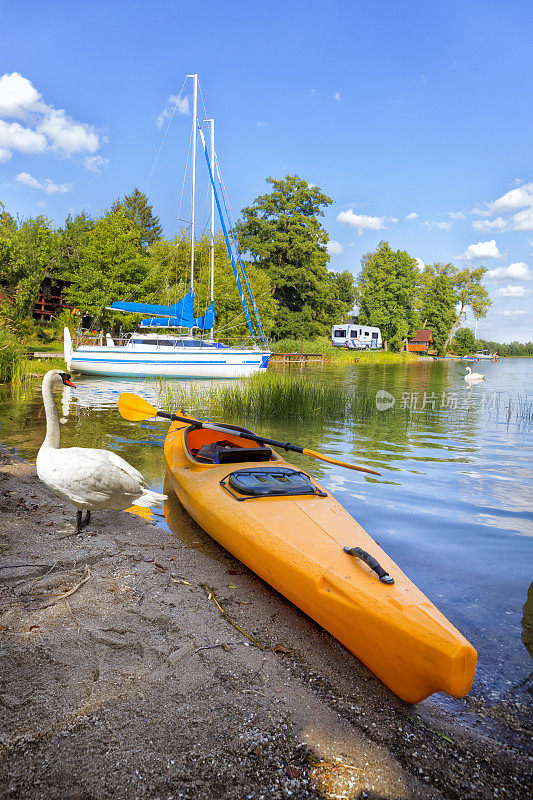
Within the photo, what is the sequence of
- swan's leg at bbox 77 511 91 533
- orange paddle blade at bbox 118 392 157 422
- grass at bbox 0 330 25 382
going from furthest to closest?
grass at bbox 0 330 25 382
orange paddle blade at bbox 118 392 157 422
swan's leg at bbox 77 511 91 533

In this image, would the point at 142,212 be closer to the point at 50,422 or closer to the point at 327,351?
the point at 327,351

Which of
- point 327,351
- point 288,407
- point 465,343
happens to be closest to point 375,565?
point 288,407

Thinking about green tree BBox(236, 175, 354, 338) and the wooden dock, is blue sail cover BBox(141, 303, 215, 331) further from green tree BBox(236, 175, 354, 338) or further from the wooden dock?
green tree BBox(236, 175, 354, 338)

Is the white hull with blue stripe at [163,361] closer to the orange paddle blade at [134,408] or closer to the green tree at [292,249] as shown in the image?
the orange paddle blade at [134,408]

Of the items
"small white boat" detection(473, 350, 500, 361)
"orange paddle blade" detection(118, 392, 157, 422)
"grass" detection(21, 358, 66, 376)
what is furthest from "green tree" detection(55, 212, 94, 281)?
"small white boat" detection(473, 350, 500, 361)

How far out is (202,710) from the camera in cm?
219

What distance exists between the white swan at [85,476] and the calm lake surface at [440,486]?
887mm

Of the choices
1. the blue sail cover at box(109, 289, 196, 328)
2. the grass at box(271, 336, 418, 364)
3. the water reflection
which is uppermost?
the blue sail cover at box(109, 289, 196, 328)

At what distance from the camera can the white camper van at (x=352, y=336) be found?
48562mm

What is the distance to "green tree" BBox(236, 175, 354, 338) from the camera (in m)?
43.7

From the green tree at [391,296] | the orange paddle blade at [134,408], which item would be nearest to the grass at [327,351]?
the green tree at [391,296]

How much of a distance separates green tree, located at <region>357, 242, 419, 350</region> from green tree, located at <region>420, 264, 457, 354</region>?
1062 cm

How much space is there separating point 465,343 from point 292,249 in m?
38.5

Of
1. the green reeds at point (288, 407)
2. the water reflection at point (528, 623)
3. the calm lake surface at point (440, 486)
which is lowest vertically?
the water reflection at point (528, 623)
